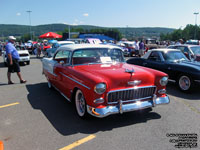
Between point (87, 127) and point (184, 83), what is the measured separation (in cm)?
397

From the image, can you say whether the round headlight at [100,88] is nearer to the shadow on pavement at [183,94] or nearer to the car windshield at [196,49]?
the shadow on pavement at [183,94]

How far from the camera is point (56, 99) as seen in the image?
5570 mm

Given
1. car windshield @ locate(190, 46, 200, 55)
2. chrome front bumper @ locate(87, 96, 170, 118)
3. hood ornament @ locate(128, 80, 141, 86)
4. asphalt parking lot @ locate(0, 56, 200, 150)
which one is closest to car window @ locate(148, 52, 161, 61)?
asphalt parking lot @ locate(0, 56, 200, 150)

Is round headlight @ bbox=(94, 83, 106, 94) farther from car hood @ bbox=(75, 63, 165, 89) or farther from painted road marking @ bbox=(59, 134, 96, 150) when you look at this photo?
painted road marking @ bbox=(59, 134, 96, 150)

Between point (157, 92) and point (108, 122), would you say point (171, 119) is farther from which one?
point (108, 122)

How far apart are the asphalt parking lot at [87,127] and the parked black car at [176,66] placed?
823 mm

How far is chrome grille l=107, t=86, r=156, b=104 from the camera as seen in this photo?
12.2ft

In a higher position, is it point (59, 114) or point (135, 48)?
point (135, 48)

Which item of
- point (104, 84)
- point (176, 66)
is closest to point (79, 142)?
point (104, 84)

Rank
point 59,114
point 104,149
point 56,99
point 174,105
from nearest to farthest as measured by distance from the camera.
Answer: point 104,149 → point 59,114 → point 174,105 → point 56,99

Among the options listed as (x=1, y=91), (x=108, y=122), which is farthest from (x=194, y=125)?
(x=1, y=91)

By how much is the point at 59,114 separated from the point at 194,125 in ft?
9.43

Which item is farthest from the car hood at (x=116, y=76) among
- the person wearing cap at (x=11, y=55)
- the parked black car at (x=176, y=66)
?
the person wearing cap at (x=11, y=55)

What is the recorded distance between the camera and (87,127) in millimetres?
3754
